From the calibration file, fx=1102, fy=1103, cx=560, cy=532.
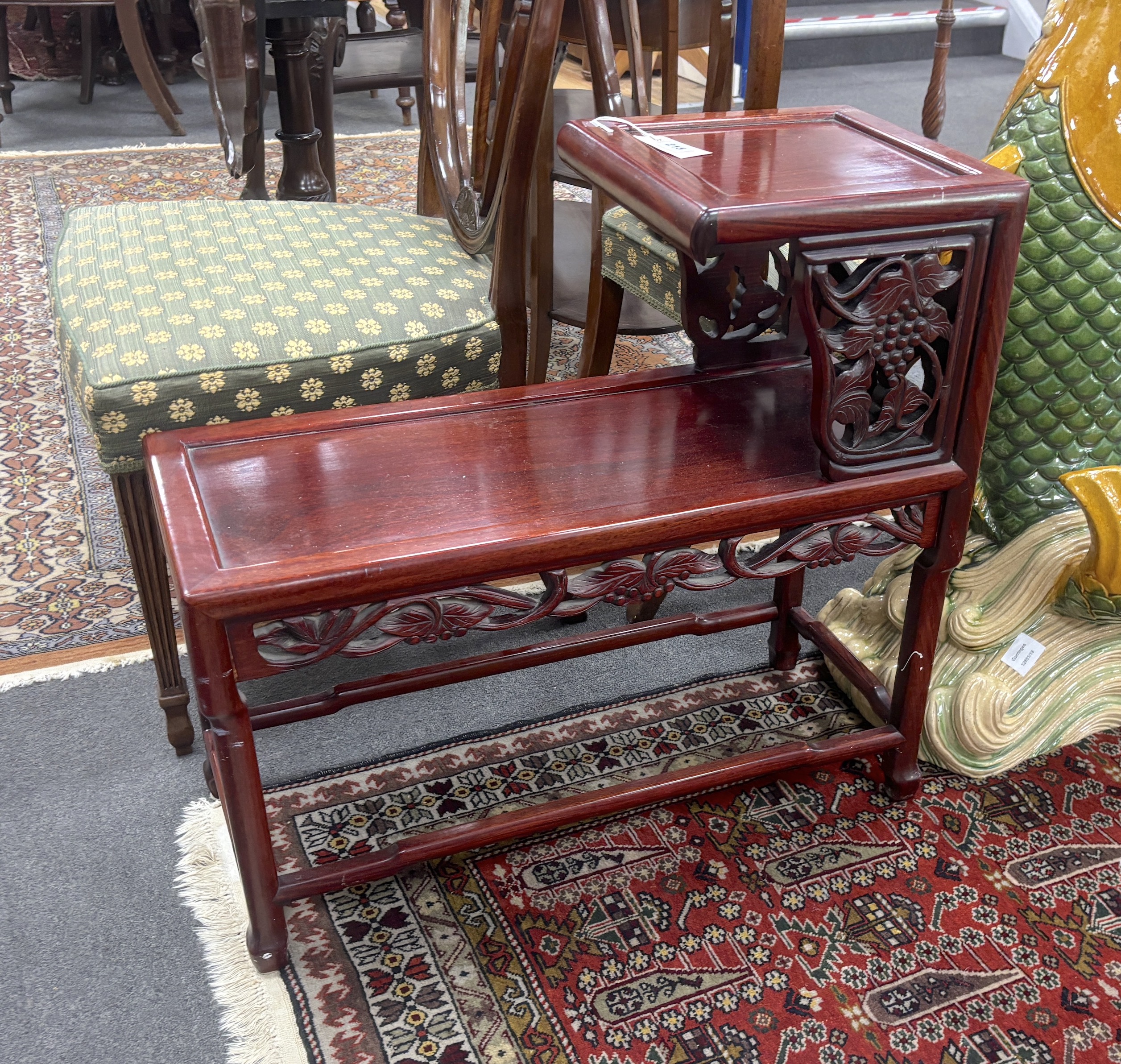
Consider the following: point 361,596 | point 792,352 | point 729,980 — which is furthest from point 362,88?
point 729,980

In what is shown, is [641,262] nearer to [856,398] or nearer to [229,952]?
[856,398]

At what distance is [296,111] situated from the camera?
2.41m

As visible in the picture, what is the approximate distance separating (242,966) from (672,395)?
0.91m

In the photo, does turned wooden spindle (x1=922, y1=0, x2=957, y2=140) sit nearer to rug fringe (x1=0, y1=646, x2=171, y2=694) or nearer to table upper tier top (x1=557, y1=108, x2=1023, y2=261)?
table upper tier top (x1=557, y1=108, x2=1023, y2=261)

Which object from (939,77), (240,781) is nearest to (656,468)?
(240,781)

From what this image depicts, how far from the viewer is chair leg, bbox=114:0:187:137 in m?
4.40

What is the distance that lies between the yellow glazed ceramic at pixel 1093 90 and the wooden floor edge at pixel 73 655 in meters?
1.57

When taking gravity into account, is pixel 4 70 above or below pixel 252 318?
below

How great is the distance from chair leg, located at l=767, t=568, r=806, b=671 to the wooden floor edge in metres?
1.02

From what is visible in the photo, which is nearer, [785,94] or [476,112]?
[476,112]

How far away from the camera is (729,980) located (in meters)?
1.36

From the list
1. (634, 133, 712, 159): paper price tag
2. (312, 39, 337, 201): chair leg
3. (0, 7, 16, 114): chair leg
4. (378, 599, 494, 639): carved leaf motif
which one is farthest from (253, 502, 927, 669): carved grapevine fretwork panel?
(0, 7, 16, 114): chair leg

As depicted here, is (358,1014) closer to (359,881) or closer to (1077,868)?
(359,881)

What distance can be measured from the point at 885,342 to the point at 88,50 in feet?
15.8
